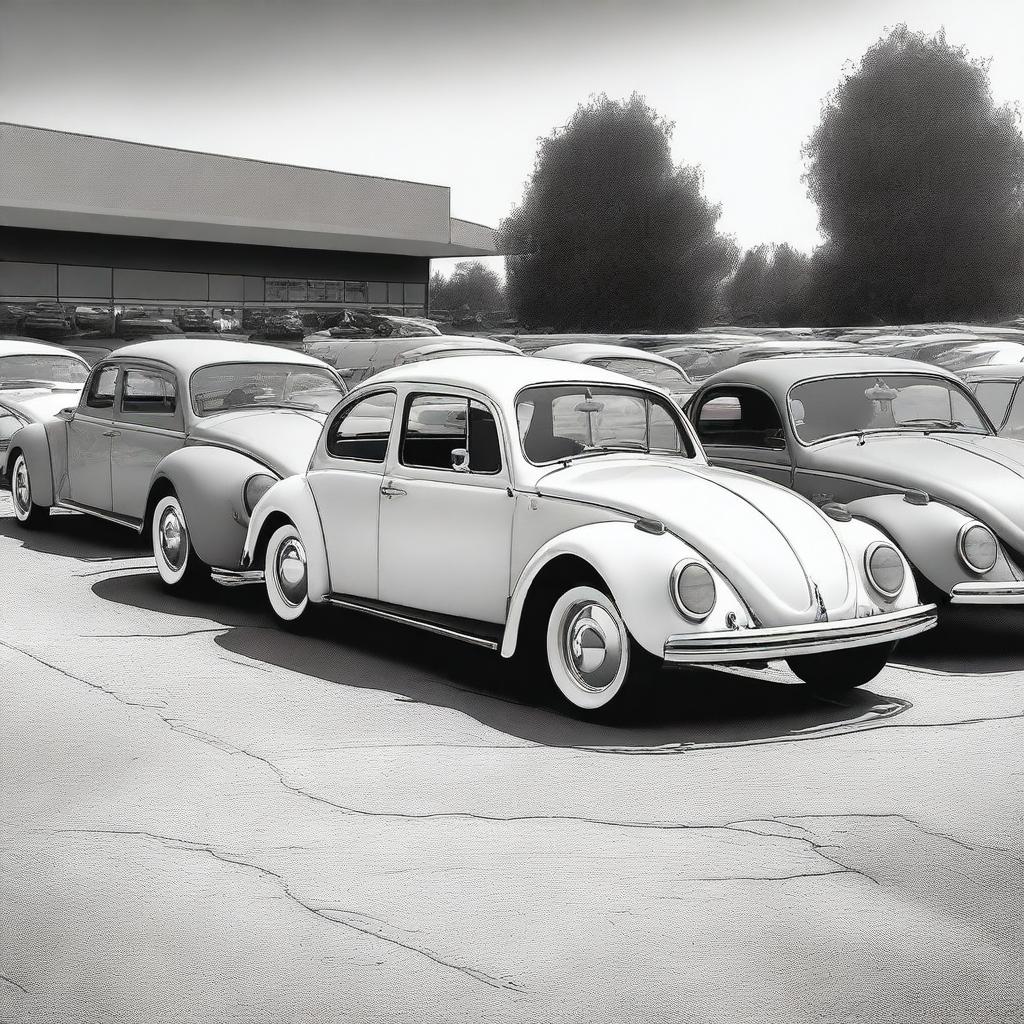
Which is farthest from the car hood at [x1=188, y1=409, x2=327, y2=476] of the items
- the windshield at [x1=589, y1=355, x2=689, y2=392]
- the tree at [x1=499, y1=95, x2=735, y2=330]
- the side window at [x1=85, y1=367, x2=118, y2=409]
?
the tree at [x1=499, y1=95, x2=735, y2=330]

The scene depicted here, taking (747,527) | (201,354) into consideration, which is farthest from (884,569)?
(201,354)

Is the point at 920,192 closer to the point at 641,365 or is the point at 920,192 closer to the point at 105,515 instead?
the point at 641,365

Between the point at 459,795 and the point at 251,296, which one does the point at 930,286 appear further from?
the point at 459,795

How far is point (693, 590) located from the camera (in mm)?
5582

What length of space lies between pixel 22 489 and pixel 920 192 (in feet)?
144

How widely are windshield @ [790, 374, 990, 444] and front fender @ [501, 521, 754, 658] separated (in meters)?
2.96

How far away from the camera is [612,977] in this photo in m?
3.43

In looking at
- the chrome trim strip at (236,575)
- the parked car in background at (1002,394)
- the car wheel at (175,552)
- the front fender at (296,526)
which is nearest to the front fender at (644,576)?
the front fender at (296,526)

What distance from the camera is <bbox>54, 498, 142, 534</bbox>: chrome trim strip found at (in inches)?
389

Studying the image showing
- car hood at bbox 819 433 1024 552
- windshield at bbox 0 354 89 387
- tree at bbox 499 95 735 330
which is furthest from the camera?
tree at bbox 499 95 735 330

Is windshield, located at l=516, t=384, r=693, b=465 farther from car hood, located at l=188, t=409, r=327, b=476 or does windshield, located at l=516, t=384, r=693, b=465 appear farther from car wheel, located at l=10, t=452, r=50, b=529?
car wheel, located at l=10, t=452, r=50, b=529

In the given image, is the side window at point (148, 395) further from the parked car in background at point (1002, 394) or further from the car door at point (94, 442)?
the parked car in background at point (1002, 394)

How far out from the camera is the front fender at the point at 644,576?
552cm

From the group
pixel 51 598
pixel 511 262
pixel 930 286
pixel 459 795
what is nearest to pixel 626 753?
pixel 459 795
